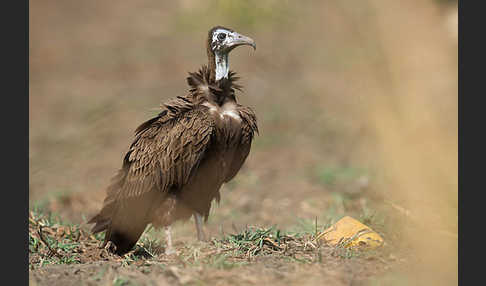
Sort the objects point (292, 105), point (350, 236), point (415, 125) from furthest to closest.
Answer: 1. point (292, 105)
2. point (350, 236)
3. point (415, 125)

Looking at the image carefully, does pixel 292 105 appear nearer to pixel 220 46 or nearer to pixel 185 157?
pixel 220 46

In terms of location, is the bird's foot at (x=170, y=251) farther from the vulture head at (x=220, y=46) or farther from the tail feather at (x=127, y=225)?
the vulture head at (x=220, y=46)

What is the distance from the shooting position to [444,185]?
13.5 ft

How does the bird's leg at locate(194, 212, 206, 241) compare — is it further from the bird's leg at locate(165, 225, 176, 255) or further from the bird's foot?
the bird's foot

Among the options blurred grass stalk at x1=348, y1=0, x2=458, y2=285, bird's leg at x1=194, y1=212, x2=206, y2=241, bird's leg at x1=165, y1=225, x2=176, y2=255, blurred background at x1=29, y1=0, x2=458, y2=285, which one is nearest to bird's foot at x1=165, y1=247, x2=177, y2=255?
bird's leg at x1=165, y1=225, x2=176, y2=255

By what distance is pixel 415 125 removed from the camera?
11.7ft


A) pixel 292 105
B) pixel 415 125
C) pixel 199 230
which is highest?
pixel 292 105

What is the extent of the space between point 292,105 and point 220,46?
7.56m

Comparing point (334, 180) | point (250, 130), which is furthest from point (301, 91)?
point (250, 130)

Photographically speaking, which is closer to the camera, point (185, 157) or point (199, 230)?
point (185, 157)

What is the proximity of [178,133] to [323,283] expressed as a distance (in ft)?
6.84

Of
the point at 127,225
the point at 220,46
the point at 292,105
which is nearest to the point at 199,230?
the point at 127,225

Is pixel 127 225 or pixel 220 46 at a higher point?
pixel 220 46

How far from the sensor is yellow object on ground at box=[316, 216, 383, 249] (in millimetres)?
5320
